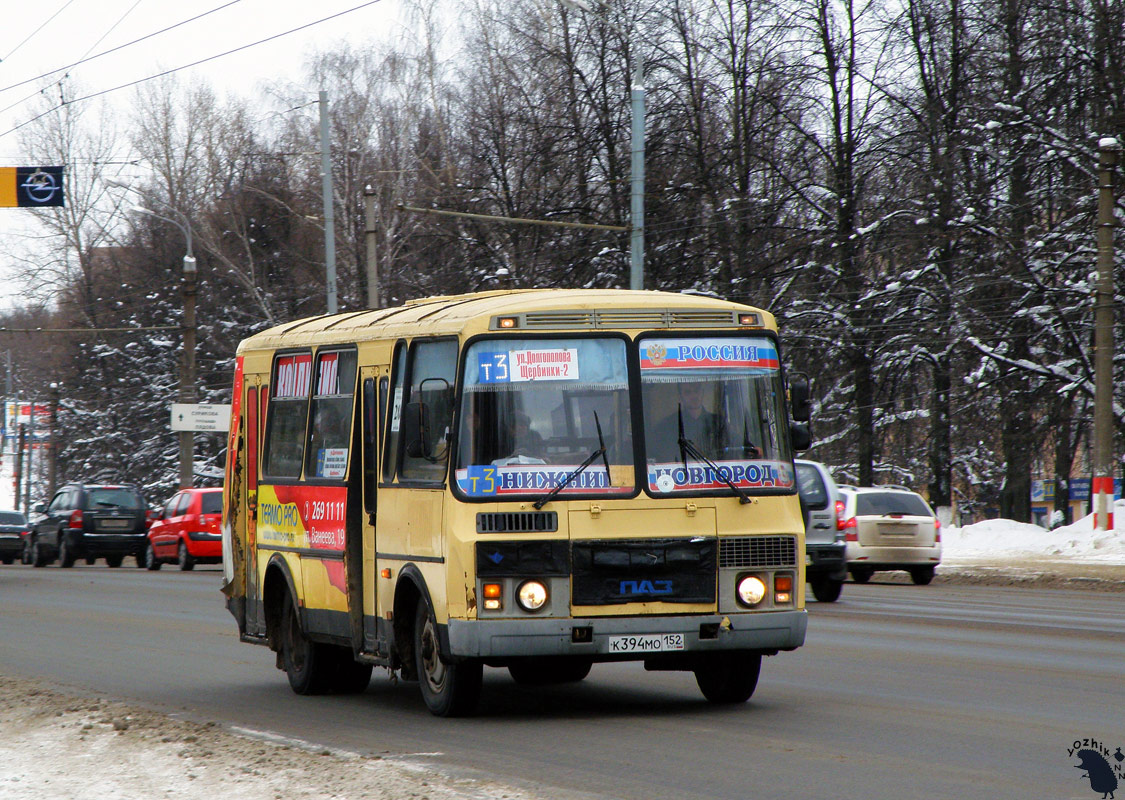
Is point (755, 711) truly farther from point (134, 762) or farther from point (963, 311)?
point (963, 311)

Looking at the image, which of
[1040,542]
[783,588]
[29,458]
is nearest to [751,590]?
[783,588]

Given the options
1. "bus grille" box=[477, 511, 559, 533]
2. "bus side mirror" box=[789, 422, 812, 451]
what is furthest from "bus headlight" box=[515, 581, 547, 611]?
"bus side mirror" box=[789, 422, 812, 451]

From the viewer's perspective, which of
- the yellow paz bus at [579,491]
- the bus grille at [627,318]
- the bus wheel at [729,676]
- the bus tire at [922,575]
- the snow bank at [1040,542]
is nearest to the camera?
the yellow paz bus at [579,491]

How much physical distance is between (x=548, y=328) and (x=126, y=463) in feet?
180

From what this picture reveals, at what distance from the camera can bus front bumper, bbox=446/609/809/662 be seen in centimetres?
938

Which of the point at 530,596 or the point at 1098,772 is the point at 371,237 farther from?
the point at 1098,772

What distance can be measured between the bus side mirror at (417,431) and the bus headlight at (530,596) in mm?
1009

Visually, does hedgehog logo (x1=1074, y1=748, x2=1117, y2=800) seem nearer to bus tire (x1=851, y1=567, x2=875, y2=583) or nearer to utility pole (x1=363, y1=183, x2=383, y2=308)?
bus tire (x1=851, y1=567, x2=875, y2=583)

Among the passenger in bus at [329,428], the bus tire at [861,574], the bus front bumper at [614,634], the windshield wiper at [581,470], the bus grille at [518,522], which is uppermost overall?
the passenger in bus at [329,428]

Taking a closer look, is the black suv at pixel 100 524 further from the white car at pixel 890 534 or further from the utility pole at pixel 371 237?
the white car at pixel 890 534

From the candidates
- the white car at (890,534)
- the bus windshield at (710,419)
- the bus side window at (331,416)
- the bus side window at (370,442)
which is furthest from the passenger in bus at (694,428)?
the white car at (890,534)

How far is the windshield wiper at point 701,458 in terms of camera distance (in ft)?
32.2

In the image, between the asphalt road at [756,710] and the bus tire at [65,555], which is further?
the bus tire at [65,555]

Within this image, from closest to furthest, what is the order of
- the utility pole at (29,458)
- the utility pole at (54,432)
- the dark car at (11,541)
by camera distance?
1. the dark car at (11,541)
2. the utility pole at (54,432)
3. the utility pole at (29,458)
